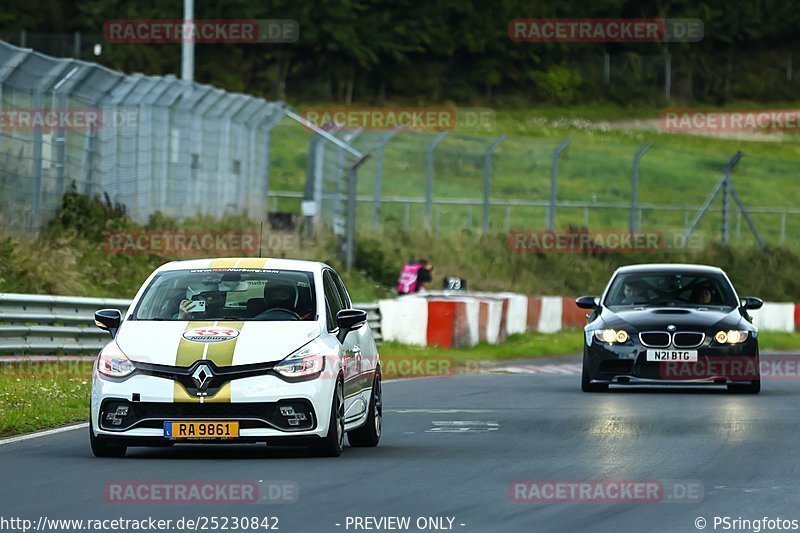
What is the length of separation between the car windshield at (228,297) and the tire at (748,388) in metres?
8.62

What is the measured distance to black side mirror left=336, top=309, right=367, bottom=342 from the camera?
13.9m

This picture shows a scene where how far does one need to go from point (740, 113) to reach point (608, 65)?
20.4ft

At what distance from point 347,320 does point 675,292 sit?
30.4ft

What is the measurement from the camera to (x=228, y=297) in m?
14.4

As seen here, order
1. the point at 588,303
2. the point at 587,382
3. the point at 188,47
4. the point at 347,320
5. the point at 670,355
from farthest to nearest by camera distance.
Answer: the point at 188,47 → the point at 588,303 → the point at 587,382 → the point at 670,355 → the point at 347,320

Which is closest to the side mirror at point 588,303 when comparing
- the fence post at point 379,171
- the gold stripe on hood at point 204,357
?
the gold stripe on hood at point 204,357

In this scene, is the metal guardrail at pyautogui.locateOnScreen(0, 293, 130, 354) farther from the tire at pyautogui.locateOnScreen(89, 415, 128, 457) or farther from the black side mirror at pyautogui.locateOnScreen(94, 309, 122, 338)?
the tire at pyautogui.locateOnScreen(89, 415, 128, 457)

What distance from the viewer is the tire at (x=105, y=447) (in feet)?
43.8

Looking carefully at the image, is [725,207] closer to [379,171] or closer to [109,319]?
[379,171]

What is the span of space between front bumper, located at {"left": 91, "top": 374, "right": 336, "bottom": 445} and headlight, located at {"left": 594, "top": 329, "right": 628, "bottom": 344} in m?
8.40

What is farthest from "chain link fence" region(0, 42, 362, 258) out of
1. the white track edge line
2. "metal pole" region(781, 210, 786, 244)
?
"metal pole" region(781, 210, 786, 244)

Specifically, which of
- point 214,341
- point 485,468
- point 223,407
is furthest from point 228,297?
point 485,468

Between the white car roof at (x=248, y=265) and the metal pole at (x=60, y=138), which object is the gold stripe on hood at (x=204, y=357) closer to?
the white car roof at (x=248, y=265)

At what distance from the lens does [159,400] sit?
1303 centimetres
